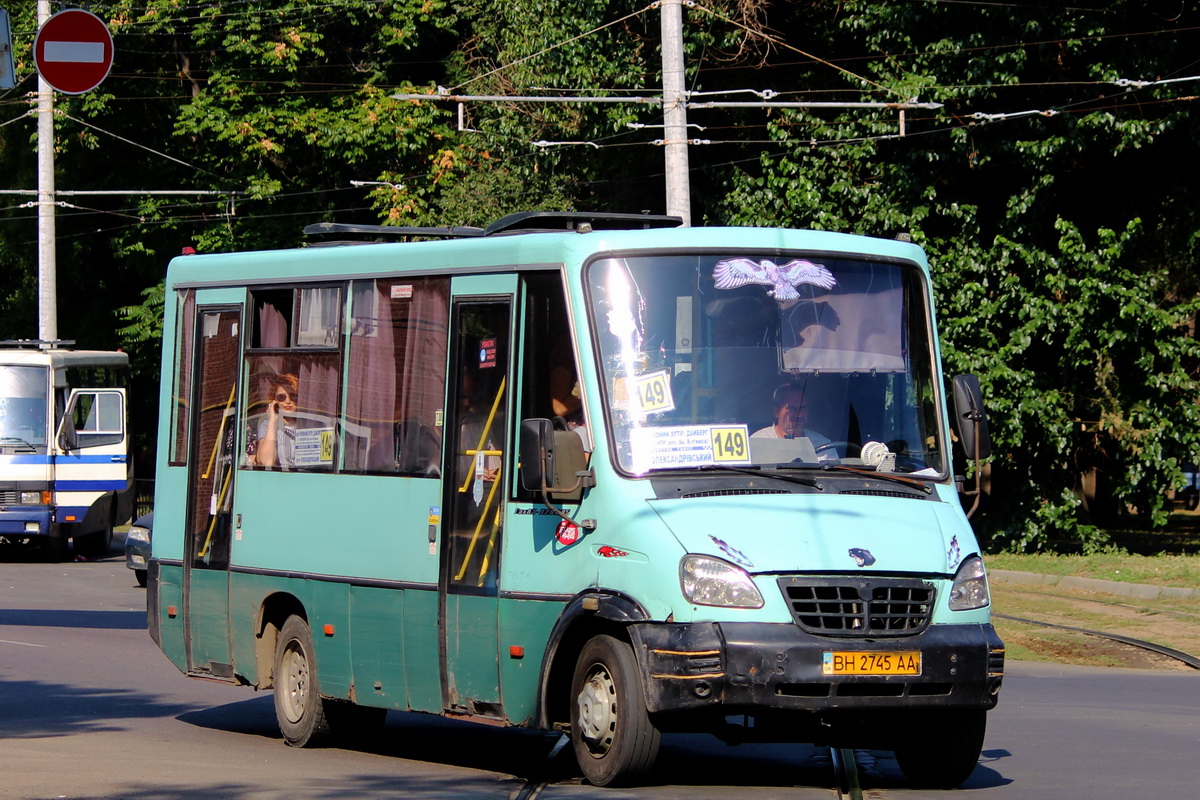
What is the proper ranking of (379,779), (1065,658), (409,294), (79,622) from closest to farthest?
1. (379,779)
2. (409,294)
3. (1065,658)
4. (79,622)

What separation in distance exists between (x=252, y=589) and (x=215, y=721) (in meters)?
1.49

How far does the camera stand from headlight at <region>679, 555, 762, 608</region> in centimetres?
786

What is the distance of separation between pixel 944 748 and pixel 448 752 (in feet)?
9.93

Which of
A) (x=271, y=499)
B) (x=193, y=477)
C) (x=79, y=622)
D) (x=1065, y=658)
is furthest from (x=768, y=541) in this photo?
(x=79, y=622)

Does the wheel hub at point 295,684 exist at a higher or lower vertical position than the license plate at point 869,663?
lower

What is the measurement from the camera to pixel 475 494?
9141mm

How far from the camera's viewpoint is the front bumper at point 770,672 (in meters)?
7.75

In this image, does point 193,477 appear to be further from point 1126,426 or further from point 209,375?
point 1126,426

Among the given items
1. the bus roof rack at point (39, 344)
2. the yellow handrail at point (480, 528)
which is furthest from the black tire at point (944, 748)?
the bus roof rack at point (39, 344)

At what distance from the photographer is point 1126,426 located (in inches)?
1026

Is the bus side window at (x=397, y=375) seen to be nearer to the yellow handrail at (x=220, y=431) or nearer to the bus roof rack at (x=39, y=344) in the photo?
the yellow handrail at (x=220, y=431)

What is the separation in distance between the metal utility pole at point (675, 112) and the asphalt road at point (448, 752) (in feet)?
23.7

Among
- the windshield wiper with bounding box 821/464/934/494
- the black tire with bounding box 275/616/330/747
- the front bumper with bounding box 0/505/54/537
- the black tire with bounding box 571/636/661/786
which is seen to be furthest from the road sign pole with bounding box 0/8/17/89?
the front bumper with bounding box 0/505/54/537

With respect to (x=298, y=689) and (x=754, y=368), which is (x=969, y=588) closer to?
(x=754, y=368)
